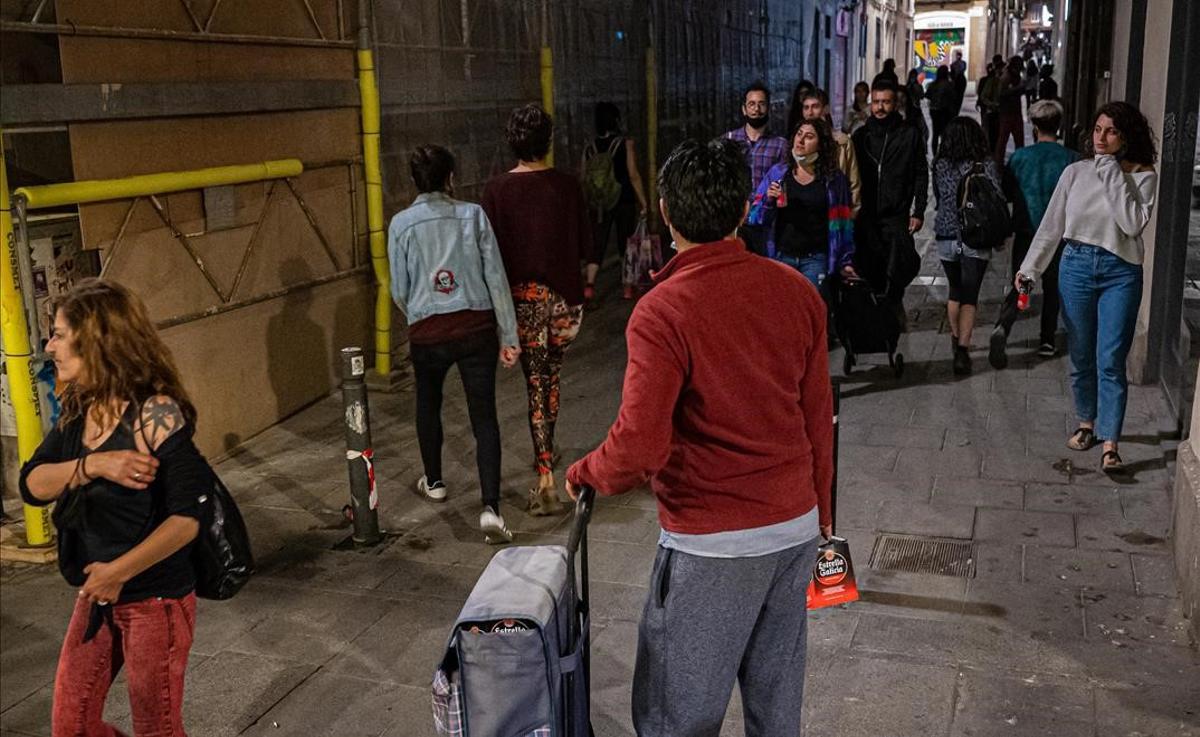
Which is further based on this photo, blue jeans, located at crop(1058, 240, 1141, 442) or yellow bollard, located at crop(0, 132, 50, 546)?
blue jeans, located at crop(1058, 240, 1141, 442)

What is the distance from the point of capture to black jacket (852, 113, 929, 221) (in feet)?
28.3

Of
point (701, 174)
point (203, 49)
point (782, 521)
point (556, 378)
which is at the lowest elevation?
point (556, 378)

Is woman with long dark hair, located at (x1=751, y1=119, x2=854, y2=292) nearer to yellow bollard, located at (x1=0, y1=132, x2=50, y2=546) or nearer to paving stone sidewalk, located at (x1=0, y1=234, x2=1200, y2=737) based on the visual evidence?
paving stone sidewalk, located at (x1=0, y1=234, x2=1200, y2=737)

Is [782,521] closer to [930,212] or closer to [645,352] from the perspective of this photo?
[645,352]

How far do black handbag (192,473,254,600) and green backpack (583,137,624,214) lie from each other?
807cm

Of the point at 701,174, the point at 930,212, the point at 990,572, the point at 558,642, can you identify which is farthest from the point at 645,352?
the point at 930,212

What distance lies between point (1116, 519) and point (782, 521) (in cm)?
373

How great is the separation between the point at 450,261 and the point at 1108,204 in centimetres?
346

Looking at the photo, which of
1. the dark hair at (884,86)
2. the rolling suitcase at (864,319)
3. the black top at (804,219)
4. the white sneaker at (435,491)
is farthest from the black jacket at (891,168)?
the white sneaker at (435,491)

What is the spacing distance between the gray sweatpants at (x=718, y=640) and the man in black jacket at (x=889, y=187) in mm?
6068

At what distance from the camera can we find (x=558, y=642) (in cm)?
305

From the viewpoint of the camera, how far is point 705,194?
288 cm

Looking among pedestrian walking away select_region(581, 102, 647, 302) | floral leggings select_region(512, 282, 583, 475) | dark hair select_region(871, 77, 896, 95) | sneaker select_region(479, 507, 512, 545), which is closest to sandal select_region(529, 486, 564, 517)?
floral leggings select_region(512, 282, 583, 475)

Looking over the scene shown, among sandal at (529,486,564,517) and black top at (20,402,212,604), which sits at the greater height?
black top at (20,402,212,604)
